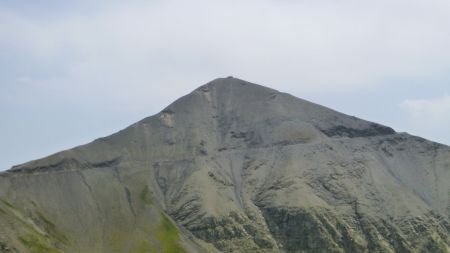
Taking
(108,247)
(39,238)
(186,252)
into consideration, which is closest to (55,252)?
(39,238)

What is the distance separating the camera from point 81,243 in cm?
19925

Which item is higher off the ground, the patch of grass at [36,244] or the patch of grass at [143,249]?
the patch of grass at [36,244]

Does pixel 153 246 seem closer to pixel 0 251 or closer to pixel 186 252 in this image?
pixel 186 252

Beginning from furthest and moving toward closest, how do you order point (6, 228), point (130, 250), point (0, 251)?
1. point (130, 250)
2. point (6, 228)
3. point (0, 251)

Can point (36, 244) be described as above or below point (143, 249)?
above

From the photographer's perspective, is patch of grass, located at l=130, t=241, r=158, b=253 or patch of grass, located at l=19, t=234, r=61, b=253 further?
patch of grass, located at l=130, t=241, r=158, b=253

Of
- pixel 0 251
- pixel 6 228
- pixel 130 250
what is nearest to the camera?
pixel 0 251

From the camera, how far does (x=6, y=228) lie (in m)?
181

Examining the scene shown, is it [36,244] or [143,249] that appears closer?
[36,244]

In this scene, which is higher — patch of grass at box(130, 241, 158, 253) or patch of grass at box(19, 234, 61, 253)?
patch of grass at box(19, 234, 61, 253)

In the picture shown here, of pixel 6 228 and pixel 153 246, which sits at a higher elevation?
pixel 6 228

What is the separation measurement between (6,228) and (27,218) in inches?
709

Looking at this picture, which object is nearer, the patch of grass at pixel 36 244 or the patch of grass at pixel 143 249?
the patch of grass at pixel 36 244

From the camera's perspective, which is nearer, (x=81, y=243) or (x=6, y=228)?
(x=6, y=228)
